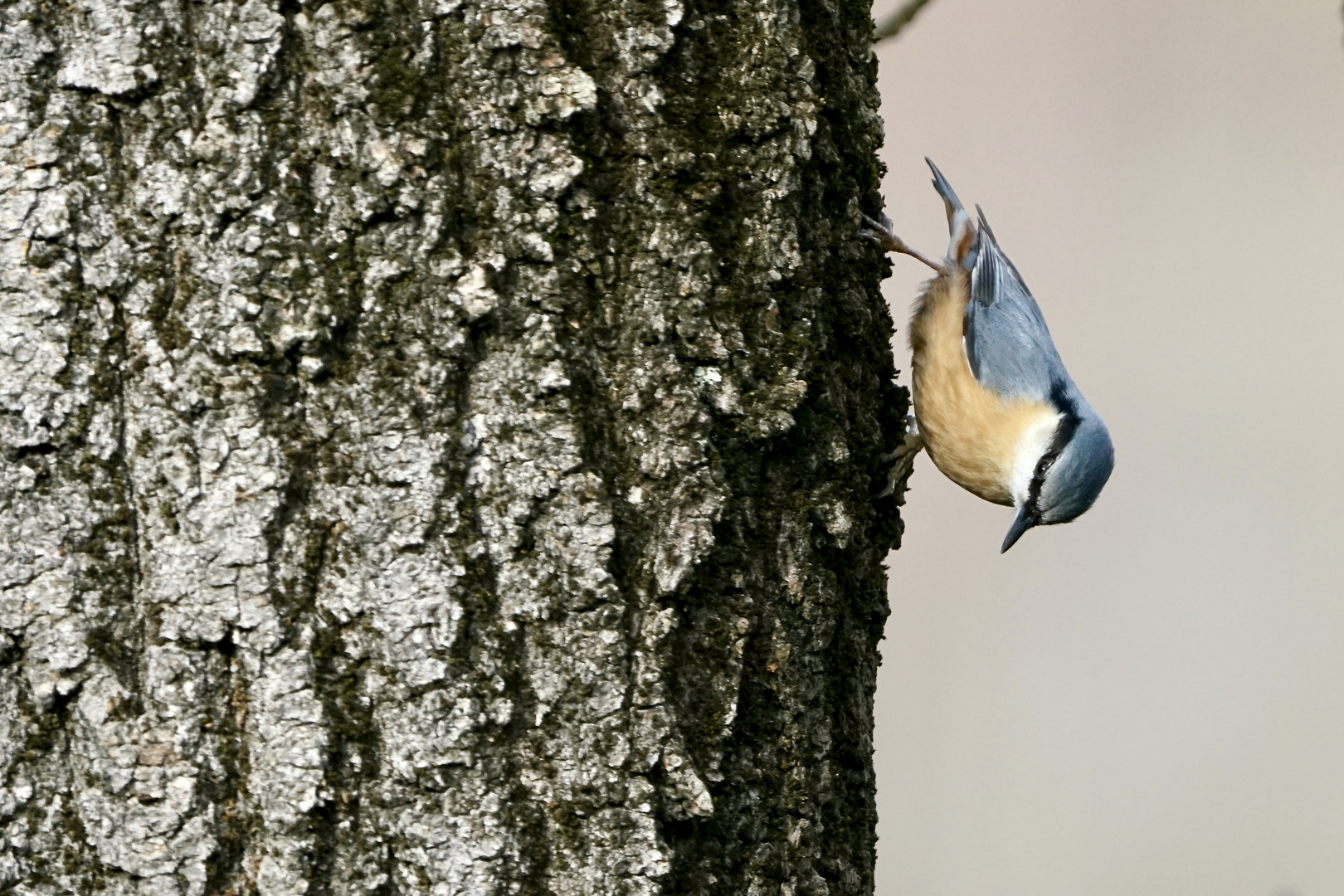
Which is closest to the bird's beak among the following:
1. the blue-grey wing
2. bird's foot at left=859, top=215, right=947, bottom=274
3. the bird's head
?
the bird's head

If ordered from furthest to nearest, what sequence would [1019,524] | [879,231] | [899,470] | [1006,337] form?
1. [1006,337]
2. [1019,524]
3. [899,470]
4. [879,231]

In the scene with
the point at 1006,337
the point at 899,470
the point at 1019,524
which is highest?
the point at 1006,337

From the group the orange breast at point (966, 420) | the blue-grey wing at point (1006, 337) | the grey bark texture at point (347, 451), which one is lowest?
the grey bark texture at point (347, 451)

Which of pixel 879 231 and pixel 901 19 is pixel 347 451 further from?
pixel 901 19

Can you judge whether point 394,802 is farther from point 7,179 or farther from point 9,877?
point 7,179

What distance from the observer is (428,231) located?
1229 mm

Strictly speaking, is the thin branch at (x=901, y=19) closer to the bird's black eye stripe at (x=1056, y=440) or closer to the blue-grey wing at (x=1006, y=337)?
the blue-grey wing at (x=1006, y=337)

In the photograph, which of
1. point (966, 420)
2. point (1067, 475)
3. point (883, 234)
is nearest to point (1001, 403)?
point (966, 420)

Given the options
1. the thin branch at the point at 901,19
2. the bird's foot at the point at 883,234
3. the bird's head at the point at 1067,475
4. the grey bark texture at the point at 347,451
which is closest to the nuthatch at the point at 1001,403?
the bird's head at the point at 1067,475

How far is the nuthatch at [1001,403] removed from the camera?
8.46 feet

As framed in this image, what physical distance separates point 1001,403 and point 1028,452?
5.1 inches

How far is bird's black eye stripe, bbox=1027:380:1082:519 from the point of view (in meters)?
2.58

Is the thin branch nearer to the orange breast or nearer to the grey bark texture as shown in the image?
the orange breast

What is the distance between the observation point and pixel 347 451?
47.9 inches
